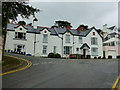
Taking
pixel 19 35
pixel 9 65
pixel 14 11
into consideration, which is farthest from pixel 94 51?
pixel 9 65

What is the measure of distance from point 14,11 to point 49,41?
1690 centimetres

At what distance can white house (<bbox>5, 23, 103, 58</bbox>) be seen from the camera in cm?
2745

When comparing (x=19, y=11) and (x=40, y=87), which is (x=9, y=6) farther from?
(x=40, y=87)

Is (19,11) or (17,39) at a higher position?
(19,11)

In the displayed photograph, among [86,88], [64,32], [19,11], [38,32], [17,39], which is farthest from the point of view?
[64,32]

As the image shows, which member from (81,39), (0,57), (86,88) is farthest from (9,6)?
(81,39)

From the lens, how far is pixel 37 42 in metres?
29.0

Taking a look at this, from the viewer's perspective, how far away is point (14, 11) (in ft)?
45.6

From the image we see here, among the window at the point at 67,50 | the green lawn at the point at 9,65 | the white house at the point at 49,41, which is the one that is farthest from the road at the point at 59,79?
the window at the point at 67,50

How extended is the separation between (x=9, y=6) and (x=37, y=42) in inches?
641

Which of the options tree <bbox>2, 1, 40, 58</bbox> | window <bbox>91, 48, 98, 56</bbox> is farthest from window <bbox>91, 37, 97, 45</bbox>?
tree <bbox>2, 1, 40, 58</bbox>

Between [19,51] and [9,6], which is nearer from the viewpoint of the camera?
[9,6]

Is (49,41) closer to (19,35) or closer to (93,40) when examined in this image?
(19,35)

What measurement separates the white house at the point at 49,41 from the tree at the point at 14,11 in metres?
13.0
